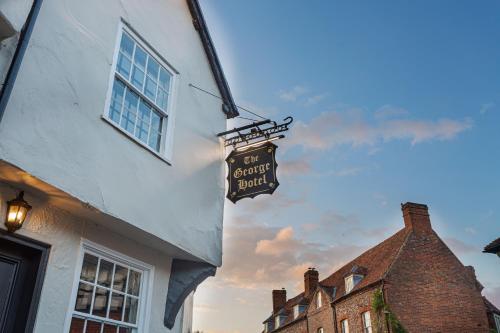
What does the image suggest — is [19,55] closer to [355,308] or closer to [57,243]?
[57,243]

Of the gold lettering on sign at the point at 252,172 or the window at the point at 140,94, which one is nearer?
the window at the point at 140,94

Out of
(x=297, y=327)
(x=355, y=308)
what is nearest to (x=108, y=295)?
(x=355, y=308)

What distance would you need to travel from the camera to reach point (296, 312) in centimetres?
3775

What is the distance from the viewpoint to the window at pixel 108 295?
536cm

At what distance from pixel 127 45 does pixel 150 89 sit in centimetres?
72

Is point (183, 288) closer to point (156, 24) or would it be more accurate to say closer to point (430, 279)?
point (156, 24)

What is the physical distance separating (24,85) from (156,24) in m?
3.25

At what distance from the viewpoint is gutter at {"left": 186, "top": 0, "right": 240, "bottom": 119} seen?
8.70 m

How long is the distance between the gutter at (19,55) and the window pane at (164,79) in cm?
253

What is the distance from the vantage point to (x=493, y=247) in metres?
11.1

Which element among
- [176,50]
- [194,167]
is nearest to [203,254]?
[194,167]

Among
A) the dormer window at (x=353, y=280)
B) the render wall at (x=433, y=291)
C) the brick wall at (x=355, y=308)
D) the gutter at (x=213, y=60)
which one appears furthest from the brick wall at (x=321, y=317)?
the gutter at (x=213, y=60)

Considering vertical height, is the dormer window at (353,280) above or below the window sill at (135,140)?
above

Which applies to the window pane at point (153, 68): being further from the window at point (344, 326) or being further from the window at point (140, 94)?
the window at point (344, 326)
